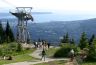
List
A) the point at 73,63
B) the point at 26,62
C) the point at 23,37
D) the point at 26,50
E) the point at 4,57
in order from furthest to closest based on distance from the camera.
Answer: the point at 23,37, the point at 26,50, the point at 4,57, the point at 26,62, the point at 73,63

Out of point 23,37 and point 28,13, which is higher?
point 28,13

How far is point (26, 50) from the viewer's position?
2398 inches

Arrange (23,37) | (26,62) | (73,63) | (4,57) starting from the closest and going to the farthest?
(73,63)
(26,62)
(4,57)
(23,37)

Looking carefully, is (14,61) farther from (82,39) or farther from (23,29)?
(23,29)

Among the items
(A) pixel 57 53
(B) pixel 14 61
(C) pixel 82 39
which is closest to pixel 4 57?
(B) pixel 14 61

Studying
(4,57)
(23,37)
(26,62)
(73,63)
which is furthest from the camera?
(23,37)

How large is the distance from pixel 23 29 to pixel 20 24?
1.60 metres

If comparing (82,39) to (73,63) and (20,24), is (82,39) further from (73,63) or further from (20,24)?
(20,24)

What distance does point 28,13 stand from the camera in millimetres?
95938

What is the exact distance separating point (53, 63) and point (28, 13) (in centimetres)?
5344

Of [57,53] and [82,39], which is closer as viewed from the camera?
[57,53]

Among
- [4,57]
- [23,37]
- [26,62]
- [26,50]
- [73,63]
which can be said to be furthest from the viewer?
[23,37]

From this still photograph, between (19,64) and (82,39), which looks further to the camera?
(82,39)

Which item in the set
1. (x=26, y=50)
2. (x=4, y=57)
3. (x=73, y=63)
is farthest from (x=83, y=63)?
(x=26, y=50)
